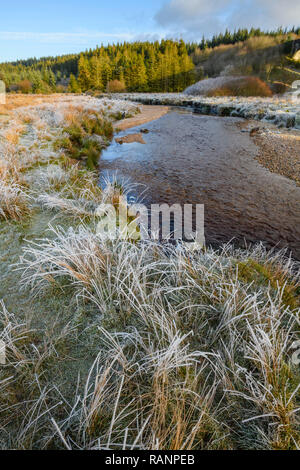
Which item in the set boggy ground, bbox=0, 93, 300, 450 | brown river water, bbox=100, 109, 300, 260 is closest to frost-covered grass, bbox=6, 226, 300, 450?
boggy ground, bbox=0, 93, 300, 450

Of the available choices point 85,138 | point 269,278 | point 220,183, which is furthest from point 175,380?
point 85,138

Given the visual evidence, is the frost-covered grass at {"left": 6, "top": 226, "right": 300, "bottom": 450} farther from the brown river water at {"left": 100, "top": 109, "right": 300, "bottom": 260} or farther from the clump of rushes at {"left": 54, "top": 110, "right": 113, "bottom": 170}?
the clump of rushes at {"left": 54, "top": 110, "right": 113, "bottom": 170}

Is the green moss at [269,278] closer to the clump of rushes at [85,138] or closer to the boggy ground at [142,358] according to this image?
the boggy ground at [142,358]

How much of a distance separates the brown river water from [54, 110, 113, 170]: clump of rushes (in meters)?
0.38

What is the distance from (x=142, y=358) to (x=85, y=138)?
25.0 feet

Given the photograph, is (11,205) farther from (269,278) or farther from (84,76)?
(84,76)

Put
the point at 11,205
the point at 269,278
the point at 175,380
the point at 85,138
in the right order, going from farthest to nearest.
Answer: the point at 85,138 → the point at 11,205 → the point at 269,278 → the point at 175,380

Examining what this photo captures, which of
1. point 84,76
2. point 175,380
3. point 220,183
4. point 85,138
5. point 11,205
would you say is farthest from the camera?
point 84,76

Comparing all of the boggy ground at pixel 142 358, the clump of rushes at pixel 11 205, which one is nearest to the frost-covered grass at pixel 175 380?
the boggy ground at pixel 142 358

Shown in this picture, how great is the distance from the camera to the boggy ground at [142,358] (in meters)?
1.07

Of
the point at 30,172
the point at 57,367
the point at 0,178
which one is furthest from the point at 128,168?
the point at 57,367

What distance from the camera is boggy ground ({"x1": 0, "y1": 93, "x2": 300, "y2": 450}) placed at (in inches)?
42.0

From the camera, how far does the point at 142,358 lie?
1287 mm

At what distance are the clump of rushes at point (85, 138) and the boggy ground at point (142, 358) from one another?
4277mm
